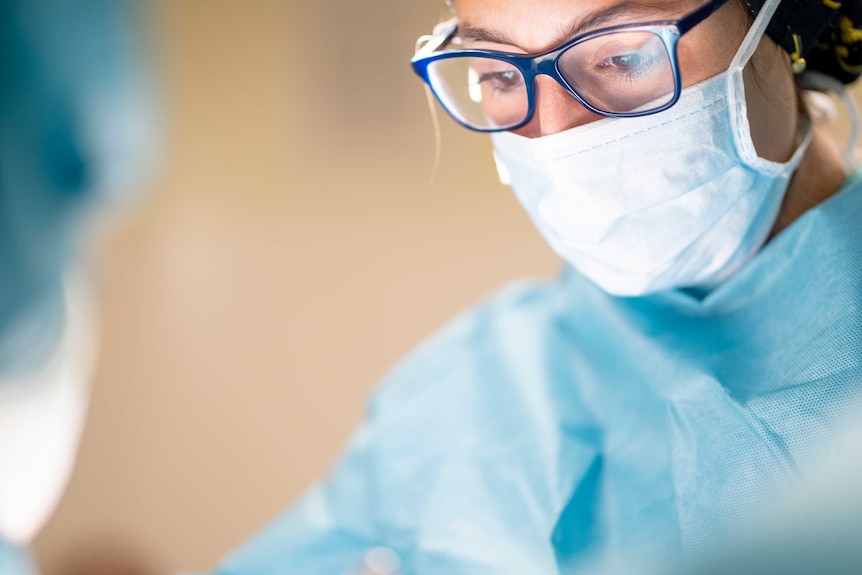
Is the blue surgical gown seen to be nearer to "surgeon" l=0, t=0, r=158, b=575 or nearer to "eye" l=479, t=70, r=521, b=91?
"eye" l=479, t=70, r=521, b=91

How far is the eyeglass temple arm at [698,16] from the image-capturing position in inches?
27.1

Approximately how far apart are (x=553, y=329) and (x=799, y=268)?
14.0 inches

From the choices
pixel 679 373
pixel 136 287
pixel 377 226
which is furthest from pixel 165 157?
pixel 679 373

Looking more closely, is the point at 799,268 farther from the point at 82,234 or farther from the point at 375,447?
the point at 82,234

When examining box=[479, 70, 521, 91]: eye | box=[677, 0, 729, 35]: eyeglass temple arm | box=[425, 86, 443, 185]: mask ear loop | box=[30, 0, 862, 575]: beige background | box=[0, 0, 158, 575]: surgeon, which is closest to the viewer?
box=[677, 0, 729, 35]: eyeglass temple arm

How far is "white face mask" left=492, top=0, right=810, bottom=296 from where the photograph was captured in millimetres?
756

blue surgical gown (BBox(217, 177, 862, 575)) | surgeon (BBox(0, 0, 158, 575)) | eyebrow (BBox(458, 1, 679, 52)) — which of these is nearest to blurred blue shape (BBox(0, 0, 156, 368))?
surgeon (BBox(0, 0, 158, 575))

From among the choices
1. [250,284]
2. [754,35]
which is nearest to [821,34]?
[754,35]

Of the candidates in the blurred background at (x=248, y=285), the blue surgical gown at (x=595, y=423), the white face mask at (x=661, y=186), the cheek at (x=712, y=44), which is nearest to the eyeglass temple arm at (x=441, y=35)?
the white face mask at (x=661, y=186)

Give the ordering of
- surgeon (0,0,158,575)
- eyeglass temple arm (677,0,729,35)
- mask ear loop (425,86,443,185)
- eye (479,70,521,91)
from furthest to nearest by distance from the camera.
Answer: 1. surgeon (0,0,158,575)
2. mask ear loop (425,86,443,185)
3. eye (479,70,521,91)
4. eyeglass temple arm (677,0,729,35)

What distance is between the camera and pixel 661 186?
778 mm

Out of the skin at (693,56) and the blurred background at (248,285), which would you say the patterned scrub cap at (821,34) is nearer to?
the skin at (693,56)

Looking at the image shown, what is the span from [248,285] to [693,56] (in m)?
1.12

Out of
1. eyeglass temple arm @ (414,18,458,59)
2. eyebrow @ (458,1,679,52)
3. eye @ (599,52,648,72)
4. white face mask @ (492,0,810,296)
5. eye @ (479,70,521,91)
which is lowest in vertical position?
white face mask @ (492,0,810,296)
